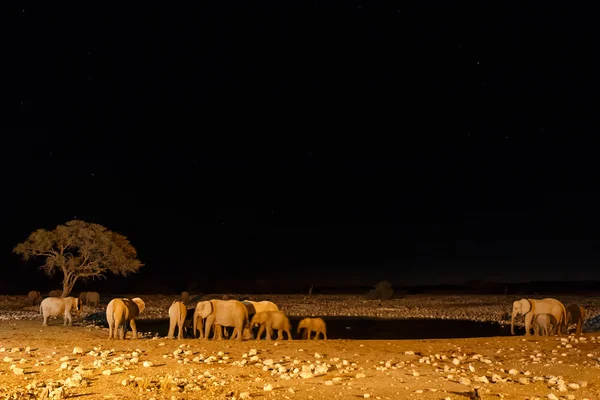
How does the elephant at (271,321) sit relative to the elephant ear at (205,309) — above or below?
below

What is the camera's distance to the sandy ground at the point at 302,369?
956 cm

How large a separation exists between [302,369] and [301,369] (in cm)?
14

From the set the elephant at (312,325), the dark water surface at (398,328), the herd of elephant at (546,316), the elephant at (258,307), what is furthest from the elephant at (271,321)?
the herd of elephant at (546,316)

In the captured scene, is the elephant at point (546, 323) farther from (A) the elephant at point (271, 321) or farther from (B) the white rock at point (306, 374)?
(B) the white rock at point (306, 374)

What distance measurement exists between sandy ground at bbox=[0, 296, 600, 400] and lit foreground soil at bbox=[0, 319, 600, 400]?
0.07 ft

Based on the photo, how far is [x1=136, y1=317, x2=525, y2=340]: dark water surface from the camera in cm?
2758

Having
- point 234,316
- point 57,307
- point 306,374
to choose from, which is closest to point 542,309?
point 234,316

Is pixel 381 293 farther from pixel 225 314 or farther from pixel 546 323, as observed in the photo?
pixel 225 314

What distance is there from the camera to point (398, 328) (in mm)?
31547

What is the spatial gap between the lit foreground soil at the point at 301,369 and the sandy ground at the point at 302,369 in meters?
0.02

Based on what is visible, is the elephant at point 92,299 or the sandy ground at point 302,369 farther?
the elephant at point 92,299

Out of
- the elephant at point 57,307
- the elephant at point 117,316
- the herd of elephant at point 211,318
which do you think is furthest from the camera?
the elephant at point 57,307

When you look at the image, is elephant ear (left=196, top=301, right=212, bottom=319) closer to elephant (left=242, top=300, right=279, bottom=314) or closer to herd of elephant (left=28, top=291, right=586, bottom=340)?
herd of elephant (left=28, top=291, right=586, bottom=340)

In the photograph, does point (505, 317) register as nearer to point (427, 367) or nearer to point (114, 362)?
point (427, 367)
